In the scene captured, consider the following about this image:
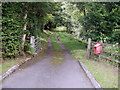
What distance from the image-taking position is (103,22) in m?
7.81

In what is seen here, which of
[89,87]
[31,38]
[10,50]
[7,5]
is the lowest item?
[89,87]

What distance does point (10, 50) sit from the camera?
6633 millimetres

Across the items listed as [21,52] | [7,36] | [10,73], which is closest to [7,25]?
[7,36]

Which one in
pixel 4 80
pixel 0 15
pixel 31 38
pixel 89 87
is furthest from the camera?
pixel 31 38

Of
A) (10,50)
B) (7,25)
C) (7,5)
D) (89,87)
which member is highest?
(7,5)

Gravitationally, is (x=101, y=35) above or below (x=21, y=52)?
above

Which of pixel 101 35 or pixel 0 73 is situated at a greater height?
pixel 101 35

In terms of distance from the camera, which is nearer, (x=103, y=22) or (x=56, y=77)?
(x=56, y=77)

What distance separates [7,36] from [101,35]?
5.82 metres

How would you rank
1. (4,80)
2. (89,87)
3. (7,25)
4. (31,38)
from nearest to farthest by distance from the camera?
(89,87) → (4,80) → (7,25) → (31,38)

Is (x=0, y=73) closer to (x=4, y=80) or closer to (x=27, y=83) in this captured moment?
(x=4, y=80)

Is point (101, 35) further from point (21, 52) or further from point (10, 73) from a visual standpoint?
point (10, 73)

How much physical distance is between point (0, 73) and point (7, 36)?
2328mm

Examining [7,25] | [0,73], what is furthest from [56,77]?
[7,25]
